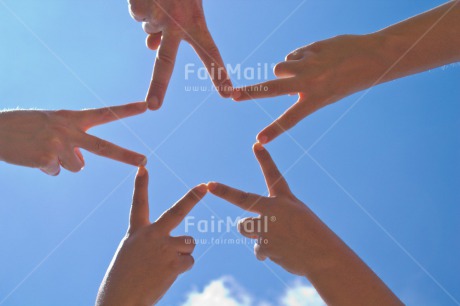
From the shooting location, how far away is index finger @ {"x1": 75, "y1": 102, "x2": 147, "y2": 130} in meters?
2.52

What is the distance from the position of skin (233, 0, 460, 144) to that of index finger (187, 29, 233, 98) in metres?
0.23

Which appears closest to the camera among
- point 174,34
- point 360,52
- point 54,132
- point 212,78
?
point 360,52

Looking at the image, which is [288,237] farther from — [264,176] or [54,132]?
[54,132]

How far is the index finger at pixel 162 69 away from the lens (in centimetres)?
262

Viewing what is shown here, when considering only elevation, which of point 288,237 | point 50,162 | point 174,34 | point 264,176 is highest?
point 174,34

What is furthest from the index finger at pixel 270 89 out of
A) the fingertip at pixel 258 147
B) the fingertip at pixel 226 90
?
the fingertip at pixel 258 147

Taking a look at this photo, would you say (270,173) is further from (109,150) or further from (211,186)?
(109,150)

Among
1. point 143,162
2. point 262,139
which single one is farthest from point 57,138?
point 262,139

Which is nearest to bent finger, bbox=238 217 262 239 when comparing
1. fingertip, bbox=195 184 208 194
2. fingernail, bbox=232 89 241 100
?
fingertip, bbox=195 184 208 194

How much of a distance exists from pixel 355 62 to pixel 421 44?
1.16 ft

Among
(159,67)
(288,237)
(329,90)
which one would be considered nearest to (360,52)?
(329,90)

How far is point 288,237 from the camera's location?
7.52 ft

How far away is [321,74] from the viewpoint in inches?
88.3

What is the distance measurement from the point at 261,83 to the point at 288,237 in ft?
2.47
